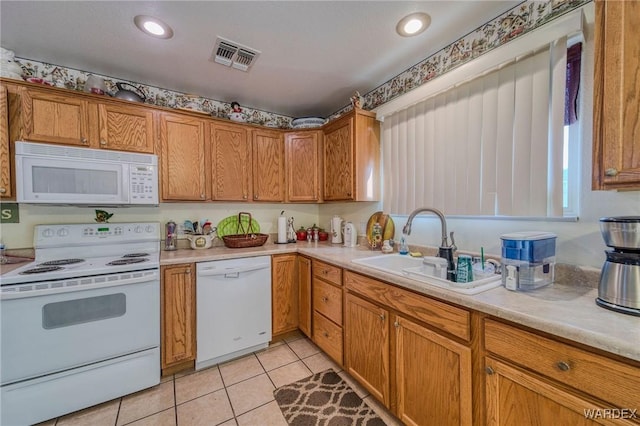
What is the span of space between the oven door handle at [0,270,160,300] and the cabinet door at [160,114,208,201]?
2.42ft

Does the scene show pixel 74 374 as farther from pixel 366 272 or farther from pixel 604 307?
pixel 604 307

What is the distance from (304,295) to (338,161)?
1.36 metres

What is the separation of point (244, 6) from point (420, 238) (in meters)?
1.93

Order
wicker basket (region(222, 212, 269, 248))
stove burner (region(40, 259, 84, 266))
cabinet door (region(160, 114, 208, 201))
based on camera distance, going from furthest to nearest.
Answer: wicker basket (region(222, 212, 269, 248)) → cabinet door (region(160, 114, 208, 201)) → stove burner (region(40, 259, 84, 266))

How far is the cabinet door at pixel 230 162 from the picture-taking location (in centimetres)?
237

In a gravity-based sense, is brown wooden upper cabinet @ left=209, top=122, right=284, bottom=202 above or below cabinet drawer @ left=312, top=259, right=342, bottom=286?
above

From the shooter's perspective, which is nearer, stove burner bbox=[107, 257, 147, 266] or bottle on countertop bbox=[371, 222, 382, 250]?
stove burner bbox=[107, 257, 147, 266]

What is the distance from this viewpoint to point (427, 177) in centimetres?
189

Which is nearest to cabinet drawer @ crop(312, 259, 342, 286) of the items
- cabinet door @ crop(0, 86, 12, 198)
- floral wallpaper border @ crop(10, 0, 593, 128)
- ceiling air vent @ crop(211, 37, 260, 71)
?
floral wallpaper border @ crop(10, 0, 593, 128)

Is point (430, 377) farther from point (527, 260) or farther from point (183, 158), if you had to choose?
point (183, 158)

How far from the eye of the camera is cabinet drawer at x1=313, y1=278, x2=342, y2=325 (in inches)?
74.0

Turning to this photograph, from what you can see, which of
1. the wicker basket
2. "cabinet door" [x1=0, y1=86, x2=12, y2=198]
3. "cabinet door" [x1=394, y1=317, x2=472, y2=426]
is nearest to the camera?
"cabinet door" [x1=394, y1=317, x2=472, y2=426]

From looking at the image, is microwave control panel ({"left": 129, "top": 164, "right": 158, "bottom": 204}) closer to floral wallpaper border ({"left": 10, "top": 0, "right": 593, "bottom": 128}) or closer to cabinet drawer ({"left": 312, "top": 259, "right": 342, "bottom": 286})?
floral wallpaper border ({"left": 10, "top": 0, "right": 593, "bottom": 128})

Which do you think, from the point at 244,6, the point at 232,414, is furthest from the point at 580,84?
the point at 232,414
